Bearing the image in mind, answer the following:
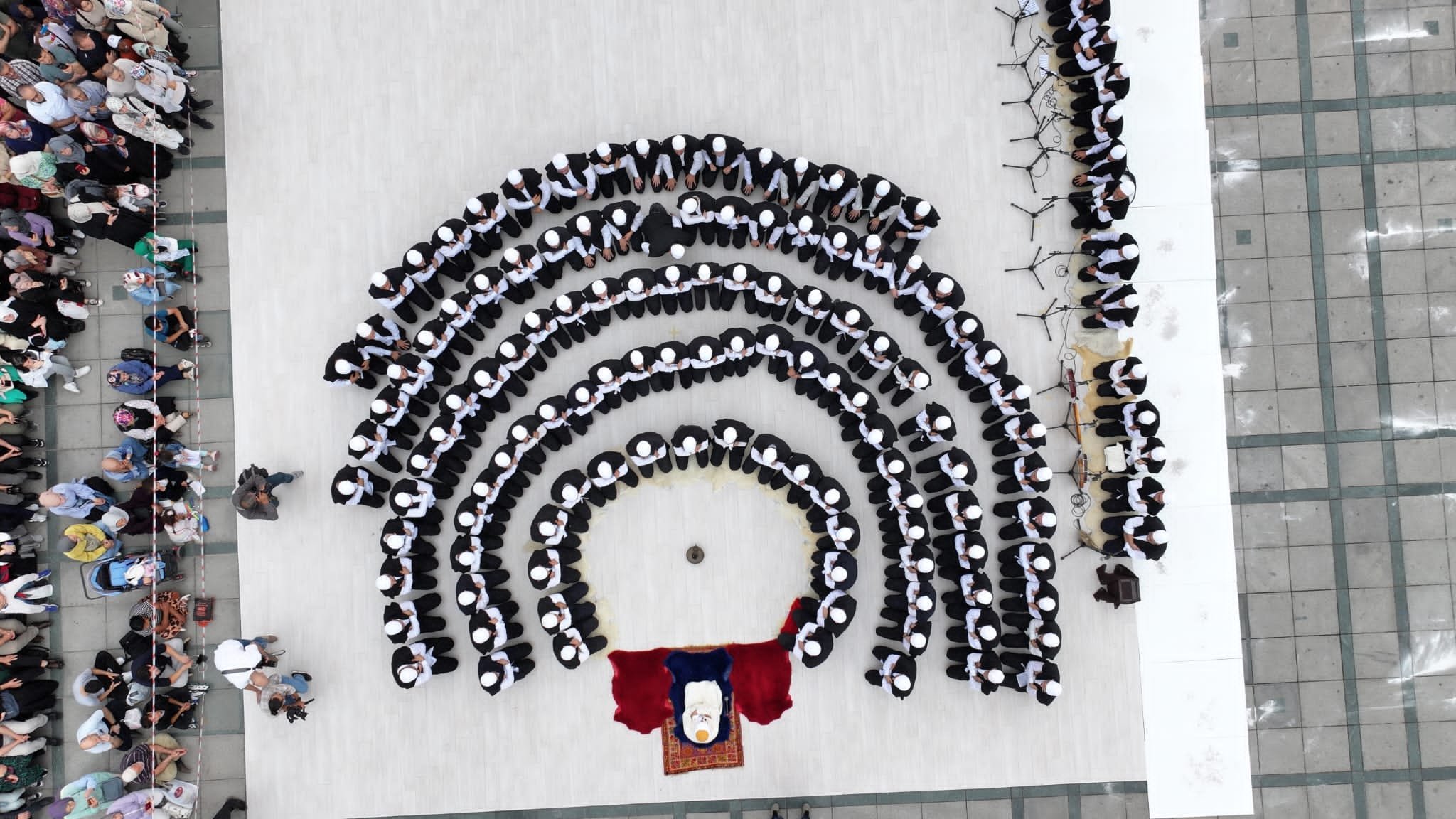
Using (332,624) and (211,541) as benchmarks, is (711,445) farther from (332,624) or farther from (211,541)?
(211,541)

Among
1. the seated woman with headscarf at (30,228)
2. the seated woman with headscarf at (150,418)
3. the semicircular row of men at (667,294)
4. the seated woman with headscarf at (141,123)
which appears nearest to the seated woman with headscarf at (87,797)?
the seated woman with headscarf at (150,418)

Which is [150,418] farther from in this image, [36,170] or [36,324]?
[36,170]

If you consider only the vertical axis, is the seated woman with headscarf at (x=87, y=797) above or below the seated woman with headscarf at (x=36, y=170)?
below

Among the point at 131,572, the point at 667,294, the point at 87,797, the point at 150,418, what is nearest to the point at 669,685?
the point at 667,294

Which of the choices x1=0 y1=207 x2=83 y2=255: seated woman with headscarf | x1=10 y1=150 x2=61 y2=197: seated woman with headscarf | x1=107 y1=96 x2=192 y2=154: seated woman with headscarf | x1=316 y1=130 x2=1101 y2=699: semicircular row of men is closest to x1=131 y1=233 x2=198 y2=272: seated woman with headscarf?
x1=0 y1=207 x2=83 y2=255: seated woman with headscarf

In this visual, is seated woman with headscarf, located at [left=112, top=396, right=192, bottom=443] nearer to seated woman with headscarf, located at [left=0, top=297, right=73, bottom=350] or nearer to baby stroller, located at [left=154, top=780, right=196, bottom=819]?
seated woman with headscarf, located at [left=0, top=297, right=73, bottom=350]

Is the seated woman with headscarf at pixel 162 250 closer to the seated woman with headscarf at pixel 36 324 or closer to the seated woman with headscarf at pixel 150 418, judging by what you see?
the seated woman with headscarf at pixel 36 324

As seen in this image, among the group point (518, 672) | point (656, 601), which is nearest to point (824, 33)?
point (656, 601)
